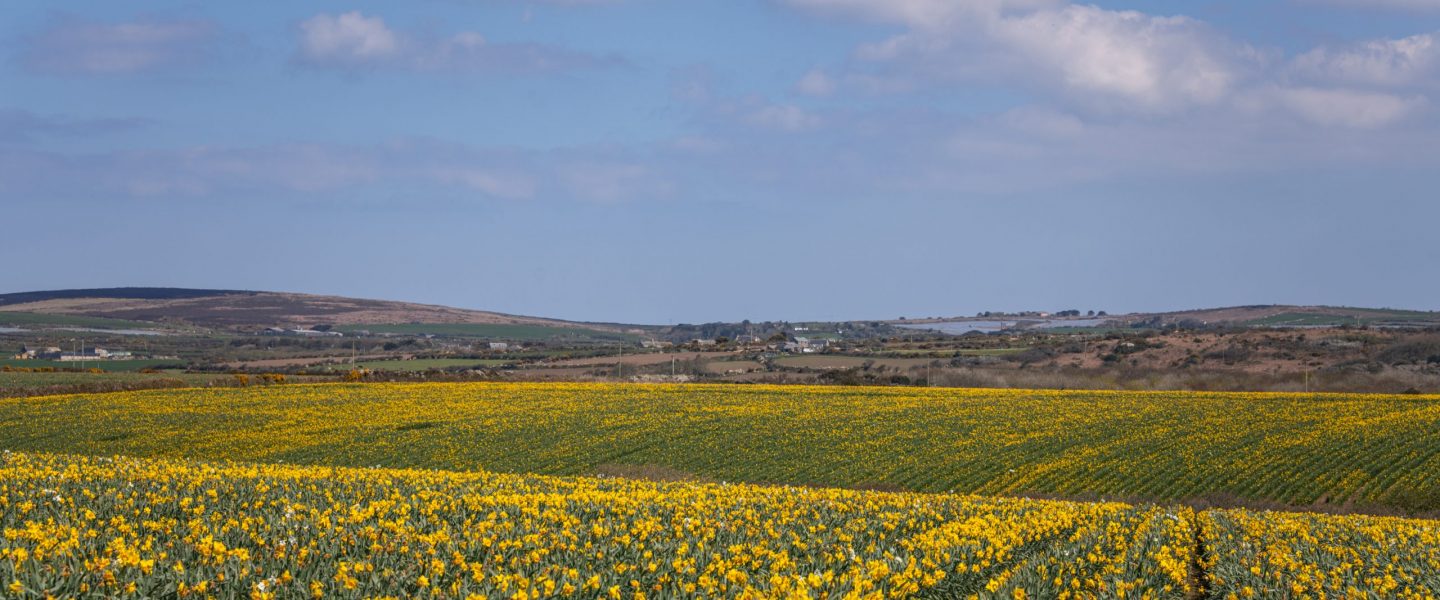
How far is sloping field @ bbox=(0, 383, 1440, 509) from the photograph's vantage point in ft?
106

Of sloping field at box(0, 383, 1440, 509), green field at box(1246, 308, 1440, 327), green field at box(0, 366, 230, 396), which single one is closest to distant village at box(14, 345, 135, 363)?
green field at box(0, 366, 230, 396)

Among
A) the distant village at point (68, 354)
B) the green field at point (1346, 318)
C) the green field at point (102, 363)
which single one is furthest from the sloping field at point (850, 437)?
the green field at point (1346, 318)

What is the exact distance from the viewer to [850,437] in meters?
39.7

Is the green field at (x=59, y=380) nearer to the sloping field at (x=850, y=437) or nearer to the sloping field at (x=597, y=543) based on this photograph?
the sloping field at (x=850, y=437)

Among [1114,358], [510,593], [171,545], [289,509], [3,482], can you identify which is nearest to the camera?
[510,593]

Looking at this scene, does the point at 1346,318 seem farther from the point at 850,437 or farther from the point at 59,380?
the point at 59,380

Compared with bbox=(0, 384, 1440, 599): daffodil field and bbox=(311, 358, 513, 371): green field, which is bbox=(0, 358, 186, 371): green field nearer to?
bbox=(311, 358, 513, 371): green field

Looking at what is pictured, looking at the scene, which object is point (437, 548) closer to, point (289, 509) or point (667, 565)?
point (667, 565)

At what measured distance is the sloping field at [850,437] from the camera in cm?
3225

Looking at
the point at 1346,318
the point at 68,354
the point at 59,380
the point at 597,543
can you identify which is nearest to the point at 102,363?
the point at 68,354

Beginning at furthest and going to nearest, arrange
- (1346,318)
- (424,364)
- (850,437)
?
(1346,318) → (424,364) → (850,437)

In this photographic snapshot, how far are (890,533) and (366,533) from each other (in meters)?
5.39

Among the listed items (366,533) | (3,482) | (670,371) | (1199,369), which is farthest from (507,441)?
(1199,369)

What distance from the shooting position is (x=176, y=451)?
37.4 m
